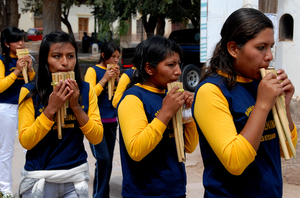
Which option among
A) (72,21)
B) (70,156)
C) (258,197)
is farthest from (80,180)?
(72,21)

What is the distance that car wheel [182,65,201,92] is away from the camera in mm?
11969

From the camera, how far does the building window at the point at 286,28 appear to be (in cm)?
494

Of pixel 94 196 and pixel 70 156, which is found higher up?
pixel 70 156

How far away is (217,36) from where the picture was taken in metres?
5.13

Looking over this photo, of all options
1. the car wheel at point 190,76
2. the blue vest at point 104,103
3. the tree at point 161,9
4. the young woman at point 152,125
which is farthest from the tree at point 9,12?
the young woman at point 152,125

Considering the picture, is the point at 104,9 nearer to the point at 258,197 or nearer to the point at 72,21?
the point at 258,197

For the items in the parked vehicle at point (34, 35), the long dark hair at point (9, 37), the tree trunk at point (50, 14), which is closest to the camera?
the long dark hair at point (9, 37)

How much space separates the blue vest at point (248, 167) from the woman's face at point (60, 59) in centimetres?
112

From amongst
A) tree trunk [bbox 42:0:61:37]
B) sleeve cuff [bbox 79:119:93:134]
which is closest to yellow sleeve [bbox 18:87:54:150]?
sleeve cuff [bbox 79:119:93:134]

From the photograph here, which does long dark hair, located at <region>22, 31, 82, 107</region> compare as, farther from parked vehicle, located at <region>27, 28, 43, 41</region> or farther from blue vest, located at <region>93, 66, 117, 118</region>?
parked vehicle, located at <region>27, 28, 43, 41</region>

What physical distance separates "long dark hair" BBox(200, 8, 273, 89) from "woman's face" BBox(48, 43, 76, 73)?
1.07 metres

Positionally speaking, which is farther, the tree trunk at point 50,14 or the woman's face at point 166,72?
the tree trunk at point 50,14

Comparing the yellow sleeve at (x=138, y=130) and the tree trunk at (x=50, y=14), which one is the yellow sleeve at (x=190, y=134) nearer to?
the yellow sleeve at (x=138, y=130)

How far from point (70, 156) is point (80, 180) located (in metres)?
0.20
